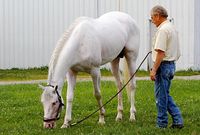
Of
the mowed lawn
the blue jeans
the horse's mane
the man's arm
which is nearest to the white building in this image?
the mowed lawn

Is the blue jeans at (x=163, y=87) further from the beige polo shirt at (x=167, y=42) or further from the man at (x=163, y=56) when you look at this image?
the beige polo shirt at (x=167, y=42)

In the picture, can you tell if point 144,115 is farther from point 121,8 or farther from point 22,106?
point 121,8

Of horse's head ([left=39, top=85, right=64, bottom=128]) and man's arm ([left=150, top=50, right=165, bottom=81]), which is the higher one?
man's arm ([left=150, top=50, right=165, bottom=81])

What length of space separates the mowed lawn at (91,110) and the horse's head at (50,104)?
16 centimetres

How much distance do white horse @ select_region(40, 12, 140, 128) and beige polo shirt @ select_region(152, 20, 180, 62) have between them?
132 centimetres

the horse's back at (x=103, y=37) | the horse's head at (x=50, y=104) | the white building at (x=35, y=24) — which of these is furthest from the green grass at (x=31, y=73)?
the horse's head at (x=50, y=104)

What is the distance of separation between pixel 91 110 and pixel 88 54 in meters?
2.44

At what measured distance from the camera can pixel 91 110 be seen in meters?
12.4

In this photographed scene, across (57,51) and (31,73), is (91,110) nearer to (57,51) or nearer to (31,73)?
(57,51)

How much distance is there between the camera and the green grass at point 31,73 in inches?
909

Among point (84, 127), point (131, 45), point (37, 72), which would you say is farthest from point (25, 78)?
point (84, 127)

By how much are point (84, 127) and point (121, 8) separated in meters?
17.2

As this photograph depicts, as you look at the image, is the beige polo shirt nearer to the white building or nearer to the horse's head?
the horse's head

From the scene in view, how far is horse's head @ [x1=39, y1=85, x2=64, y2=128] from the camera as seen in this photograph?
31.4ft
